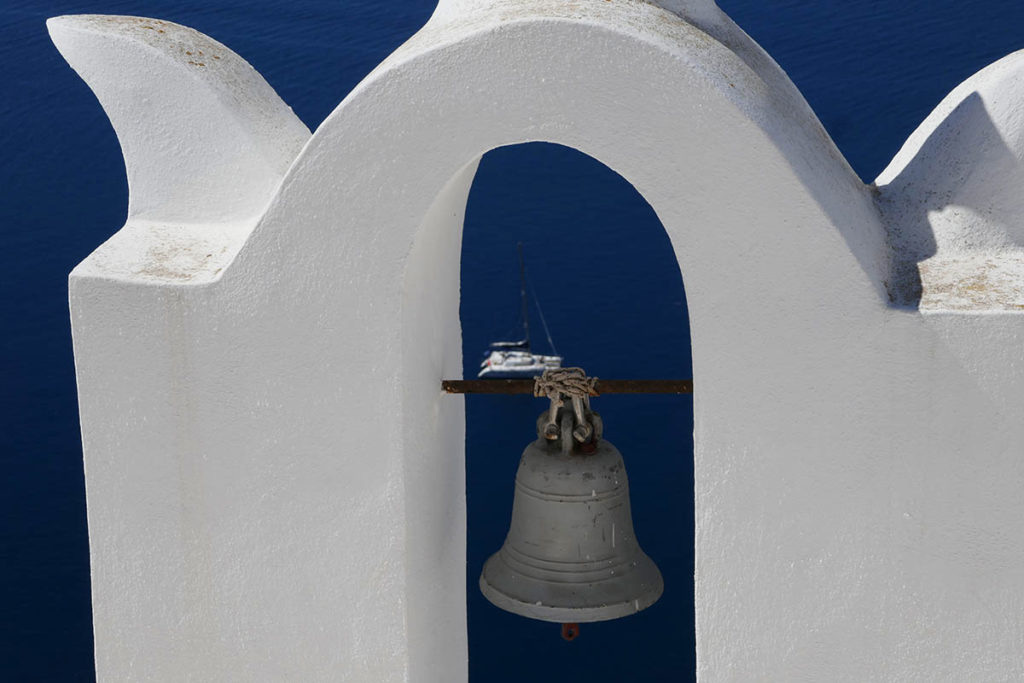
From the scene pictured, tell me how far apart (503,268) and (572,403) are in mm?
11881

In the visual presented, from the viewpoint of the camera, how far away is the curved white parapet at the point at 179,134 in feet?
14.0

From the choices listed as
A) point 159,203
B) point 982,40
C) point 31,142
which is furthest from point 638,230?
point 159,203

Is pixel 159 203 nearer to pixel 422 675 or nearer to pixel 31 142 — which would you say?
pixel 422 675

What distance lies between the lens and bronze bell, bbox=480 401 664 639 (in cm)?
418

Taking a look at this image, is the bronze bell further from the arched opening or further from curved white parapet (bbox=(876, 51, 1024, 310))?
the arched opening

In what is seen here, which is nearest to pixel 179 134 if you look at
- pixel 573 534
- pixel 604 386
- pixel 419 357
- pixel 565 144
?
pixel 419 357

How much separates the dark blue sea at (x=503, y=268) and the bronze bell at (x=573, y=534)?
10.2 metres

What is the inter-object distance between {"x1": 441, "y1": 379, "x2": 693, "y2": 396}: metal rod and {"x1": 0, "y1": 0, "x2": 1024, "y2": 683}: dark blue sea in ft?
33.7

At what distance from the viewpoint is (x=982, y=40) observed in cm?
1534

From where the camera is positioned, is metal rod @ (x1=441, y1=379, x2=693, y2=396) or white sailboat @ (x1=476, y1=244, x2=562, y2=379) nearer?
metal rod @ (x1=441, y1=379, x2=693, y2=396)

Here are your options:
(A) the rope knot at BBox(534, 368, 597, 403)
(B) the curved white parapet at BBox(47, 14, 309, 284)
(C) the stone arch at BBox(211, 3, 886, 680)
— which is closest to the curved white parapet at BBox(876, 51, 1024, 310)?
(C) the stone arch at BBox(211, 3, 886, 680)

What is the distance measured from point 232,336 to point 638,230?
12.0 m

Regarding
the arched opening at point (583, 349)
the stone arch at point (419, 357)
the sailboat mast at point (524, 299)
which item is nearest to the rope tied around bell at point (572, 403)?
the stone arch at point (419, 357)

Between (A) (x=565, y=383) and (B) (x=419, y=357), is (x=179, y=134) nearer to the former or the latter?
(B) (x=419, y=357)
